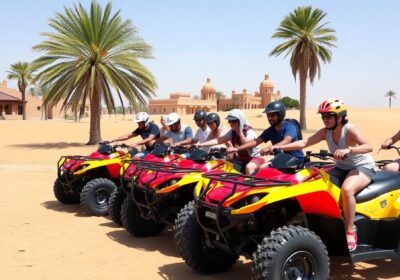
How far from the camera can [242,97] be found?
108 m

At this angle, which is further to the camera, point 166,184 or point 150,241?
point 150,241

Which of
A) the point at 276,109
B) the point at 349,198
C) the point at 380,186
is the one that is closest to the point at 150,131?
the point at 276,109

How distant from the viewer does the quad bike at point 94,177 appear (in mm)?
8883

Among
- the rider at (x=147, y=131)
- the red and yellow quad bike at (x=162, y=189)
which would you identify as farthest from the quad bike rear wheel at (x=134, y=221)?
the rider at (x=147, y=131)

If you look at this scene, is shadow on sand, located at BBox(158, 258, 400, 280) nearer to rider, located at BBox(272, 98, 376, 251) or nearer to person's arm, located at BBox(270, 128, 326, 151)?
rider, located at BBox(272, 98, 376, 251)

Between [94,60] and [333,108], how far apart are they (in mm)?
19793

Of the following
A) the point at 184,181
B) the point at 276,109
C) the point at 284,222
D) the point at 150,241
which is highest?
the point at 276,109

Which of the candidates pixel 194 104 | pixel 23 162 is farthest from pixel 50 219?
pixel 194 104

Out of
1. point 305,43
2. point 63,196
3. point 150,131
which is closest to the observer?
point 150,131

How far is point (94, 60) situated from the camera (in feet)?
77.0

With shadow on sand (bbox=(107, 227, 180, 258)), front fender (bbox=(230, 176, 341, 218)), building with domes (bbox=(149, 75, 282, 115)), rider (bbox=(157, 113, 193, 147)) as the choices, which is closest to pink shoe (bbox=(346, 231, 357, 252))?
front fender (bbox=(230, 176, 341, 218))

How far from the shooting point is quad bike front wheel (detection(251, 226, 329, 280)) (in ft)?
14.2

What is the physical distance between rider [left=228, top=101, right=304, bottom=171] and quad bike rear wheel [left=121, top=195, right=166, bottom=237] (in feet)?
5.67

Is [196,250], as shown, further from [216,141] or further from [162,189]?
[216,141]
